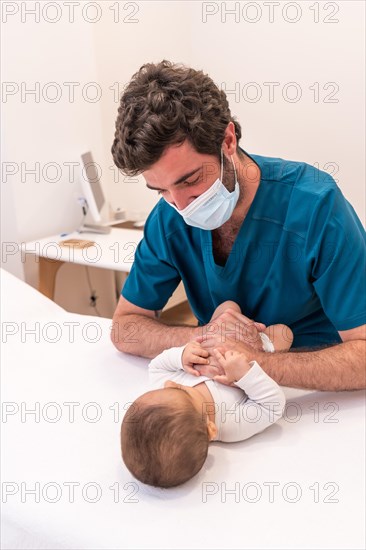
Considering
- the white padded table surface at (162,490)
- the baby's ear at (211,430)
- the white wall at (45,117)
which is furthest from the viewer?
the white wall at (45,117)

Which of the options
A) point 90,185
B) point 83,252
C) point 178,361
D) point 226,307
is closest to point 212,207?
point 226,307

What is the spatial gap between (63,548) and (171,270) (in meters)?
0.78

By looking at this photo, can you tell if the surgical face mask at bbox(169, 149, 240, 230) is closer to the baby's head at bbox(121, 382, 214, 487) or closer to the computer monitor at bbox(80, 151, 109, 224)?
the baby's head at bbox(121, 382, 214, 487)

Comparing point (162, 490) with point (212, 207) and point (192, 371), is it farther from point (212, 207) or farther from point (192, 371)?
point (212, 207)

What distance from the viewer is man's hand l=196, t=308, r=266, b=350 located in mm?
1330

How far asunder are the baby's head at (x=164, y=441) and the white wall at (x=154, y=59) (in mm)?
2068

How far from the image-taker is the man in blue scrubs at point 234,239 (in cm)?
124

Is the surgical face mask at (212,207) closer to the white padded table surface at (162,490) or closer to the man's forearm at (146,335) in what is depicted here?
the man's forearm at (146,335)

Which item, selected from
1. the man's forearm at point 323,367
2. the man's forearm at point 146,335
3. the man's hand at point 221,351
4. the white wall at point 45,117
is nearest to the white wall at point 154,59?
the white wall at point 45,117

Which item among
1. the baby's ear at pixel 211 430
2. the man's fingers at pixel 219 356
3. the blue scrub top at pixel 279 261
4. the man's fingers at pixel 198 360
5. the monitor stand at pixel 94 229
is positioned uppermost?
the blue scrub top at pixel 279 261

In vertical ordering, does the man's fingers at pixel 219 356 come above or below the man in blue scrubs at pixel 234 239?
below

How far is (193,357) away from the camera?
125 cm

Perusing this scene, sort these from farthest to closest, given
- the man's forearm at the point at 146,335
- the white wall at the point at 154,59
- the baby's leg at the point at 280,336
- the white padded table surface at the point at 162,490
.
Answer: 1. the white wall at the point at 154,59
2. the man's forearm at the point at 146,335
3. the baby's leg at the point at 280,336
4. the white padded table surface at the point at 162,490

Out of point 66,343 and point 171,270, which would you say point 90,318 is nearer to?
point 66,343
